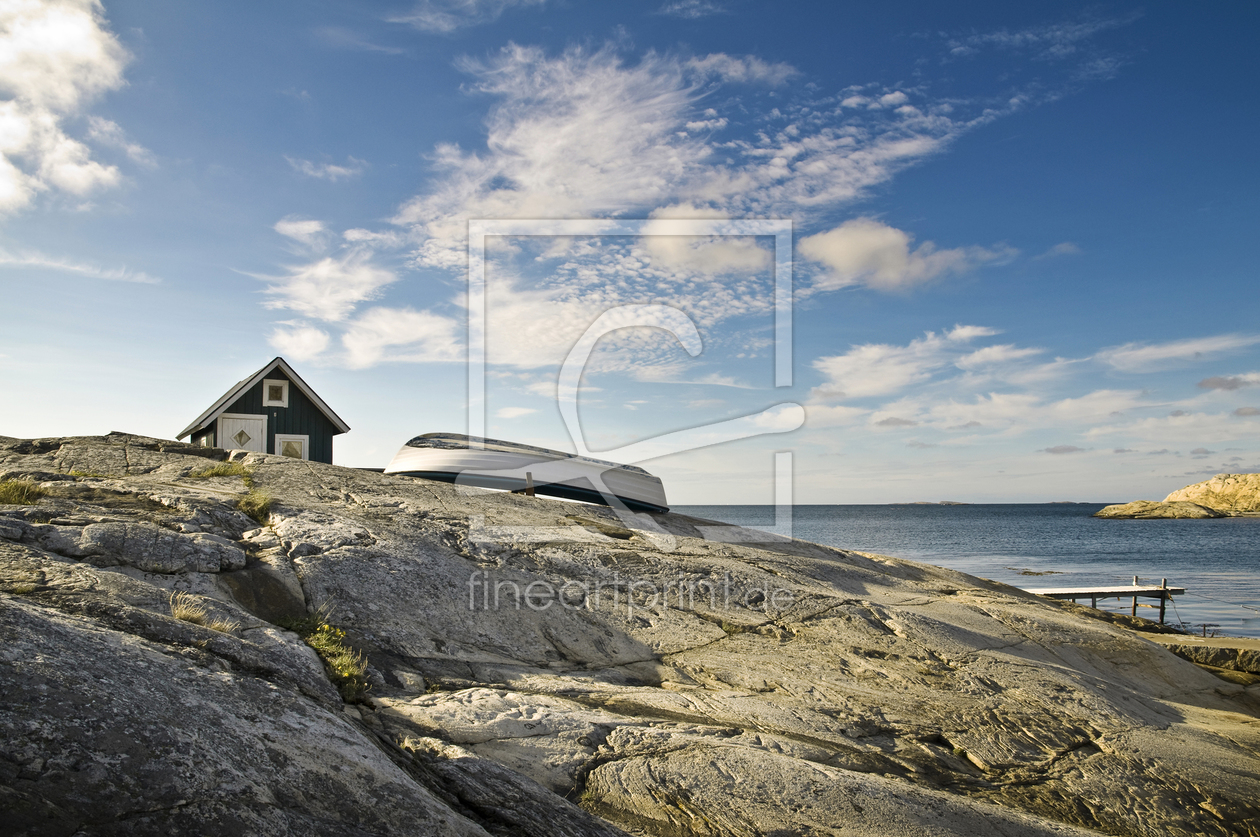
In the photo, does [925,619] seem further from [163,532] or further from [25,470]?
[25,470]

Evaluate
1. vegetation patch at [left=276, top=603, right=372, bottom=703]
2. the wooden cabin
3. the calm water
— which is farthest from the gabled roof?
the calm water

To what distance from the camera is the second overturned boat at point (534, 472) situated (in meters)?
13.0

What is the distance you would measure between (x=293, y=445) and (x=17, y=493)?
44.9 ft

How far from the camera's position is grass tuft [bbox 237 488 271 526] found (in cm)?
768

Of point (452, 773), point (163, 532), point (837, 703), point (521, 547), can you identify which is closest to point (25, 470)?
point (163, 532)

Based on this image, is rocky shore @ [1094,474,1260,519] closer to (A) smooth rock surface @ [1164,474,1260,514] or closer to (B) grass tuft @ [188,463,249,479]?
(A) smooth rock surface @ [1164,474,1260,514]

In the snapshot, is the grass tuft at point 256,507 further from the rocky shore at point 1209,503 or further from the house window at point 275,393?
the rocky shore at point 1209,503

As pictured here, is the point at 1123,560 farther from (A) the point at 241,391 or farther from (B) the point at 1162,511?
(B) the point at 1162,511

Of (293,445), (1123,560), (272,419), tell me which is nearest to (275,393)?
(272,419)

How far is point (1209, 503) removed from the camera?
136 metres

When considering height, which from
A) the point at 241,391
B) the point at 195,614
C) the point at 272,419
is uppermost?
the point at 241,391

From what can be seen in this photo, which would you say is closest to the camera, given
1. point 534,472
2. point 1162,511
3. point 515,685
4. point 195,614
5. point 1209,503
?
point 195,614

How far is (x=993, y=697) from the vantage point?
7055 mm

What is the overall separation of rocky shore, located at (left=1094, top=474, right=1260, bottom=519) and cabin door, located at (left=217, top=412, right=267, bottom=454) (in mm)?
157477
